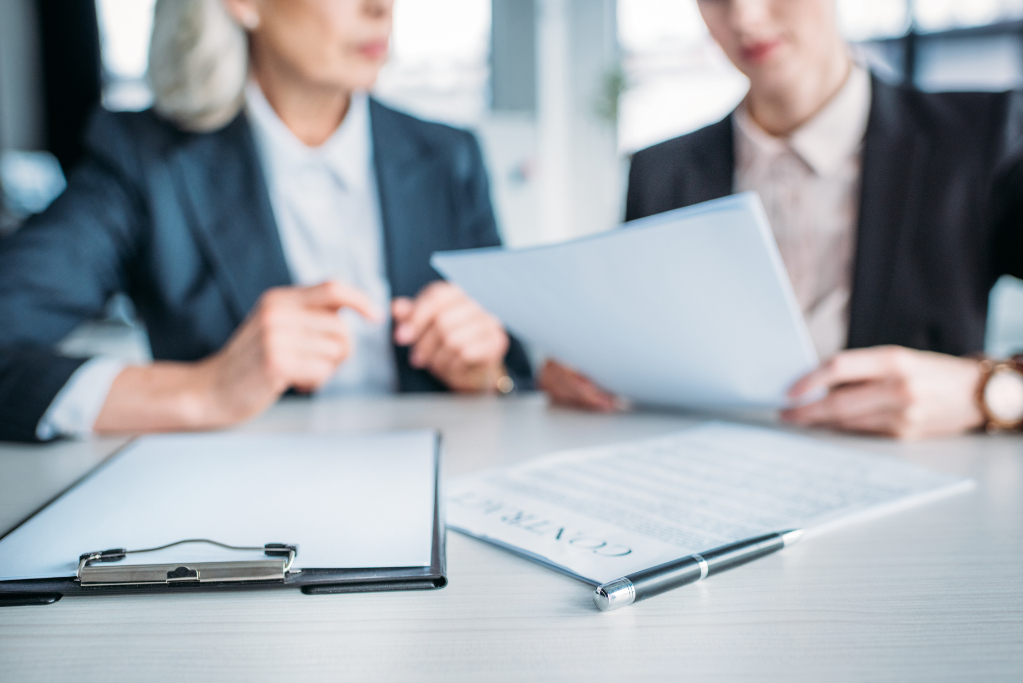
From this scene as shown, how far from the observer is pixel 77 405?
→ 68 cm

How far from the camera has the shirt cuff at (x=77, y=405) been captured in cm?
67

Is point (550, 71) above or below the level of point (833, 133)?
above

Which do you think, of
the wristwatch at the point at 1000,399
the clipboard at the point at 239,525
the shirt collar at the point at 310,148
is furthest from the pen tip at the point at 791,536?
the shirt collar at the point at 310,148

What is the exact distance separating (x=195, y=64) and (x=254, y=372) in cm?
62

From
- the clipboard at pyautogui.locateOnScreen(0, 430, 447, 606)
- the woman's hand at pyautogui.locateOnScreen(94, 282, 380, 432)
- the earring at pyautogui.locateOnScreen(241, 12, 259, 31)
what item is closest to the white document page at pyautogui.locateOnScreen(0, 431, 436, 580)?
the clipboard at pyautogui.locateOnScreen(0, 430, 447, 606)

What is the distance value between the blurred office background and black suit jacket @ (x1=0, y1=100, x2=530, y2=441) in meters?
2.09

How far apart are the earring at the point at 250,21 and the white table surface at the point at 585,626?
3.43ft

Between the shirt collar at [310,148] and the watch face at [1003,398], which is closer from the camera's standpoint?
the watch face at [1003,398]

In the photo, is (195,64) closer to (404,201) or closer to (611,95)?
(404,201)

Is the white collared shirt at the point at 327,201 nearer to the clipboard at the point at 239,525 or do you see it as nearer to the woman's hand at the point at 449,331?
the woman's hand at the point at 449,331

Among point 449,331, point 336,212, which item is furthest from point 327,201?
point 449,331

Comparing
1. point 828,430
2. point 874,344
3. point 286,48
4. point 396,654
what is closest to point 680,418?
point 828,430

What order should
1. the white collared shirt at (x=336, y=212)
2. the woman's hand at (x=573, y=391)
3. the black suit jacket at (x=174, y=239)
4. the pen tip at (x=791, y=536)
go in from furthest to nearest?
1. the white collared shirt at (x=336, y=212)
2. the black suit jacket at (x=174, y=239)
3. the woman's hand at (x=573, y=391)
4. the pen tip at (x=791, y=536)

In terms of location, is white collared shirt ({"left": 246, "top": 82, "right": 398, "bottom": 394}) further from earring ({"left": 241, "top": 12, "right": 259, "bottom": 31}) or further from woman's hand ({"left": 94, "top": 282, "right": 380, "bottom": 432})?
woman's hand ({"left": 94, "top": 282, "right": 380, "bottom": 432})
